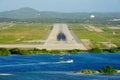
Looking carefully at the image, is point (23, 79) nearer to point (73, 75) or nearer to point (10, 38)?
point (73, 75)

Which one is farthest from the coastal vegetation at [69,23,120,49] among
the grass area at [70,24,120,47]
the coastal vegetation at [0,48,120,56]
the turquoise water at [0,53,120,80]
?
the turquoise water at [0,53,120,80]

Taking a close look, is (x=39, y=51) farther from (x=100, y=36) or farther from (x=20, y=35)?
(x=20, y=35)

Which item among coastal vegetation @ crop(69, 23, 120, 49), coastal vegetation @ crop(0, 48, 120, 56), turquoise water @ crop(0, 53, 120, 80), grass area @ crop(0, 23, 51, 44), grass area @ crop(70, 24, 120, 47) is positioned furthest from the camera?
grass area @ crop(0, 23, 51, 44)

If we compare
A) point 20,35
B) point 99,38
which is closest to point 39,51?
point 99,38

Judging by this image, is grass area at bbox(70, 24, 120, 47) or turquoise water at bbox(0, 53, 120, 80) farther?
grass area at bbox(70, 24, 120, 47)

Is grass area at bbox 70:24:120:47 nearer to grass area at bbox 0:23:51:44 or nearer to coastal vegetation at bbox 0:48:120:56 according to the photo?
grass area at bbox 0:23:51:44

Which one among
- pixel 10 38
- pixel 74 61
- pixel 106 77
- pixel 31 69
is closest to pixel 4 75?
pixel 31 69

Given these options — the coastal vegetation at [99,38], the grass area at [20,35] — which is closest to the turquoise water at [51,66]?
the coastal vegetation at [99,38]

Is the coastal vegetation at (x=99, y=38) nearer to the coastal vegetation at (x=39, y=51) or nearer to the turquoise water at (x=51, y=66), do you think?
the coastal vegetation at (x=39, y=51)
